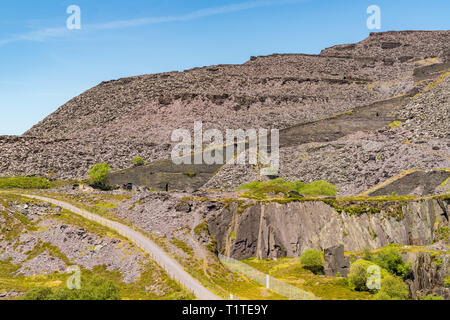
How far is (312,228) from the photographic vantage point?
216 ft

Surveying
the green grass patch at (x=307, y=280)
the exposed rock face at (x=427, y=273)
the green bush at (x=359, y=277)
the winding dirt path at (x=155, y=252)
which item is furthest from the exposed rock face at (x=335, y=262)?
the winding dirt path at (x=155, y=252)

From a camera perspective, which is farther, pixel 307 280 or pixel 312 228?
pixel 312 228

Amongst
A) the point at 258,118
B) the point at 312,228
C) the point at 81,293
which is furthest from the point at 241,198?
the point at 258,118

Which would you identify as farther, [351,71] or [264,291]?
[351,71]

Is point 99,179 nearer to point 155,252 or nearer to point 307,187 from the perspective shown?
point 307,187

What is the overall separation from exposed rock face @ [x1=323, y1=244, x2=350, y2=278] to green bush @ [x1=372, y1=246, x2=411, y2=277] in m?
3.25

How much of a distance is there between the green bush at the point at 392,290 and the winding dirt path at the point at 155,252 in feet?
51.6

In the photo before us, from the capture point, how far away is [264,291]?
48062 millimetres

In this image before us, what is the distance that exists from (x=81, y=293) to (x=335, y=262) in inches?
1148

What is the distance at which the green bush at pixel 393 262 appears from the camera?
53406mm
